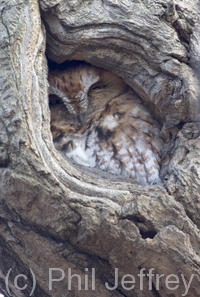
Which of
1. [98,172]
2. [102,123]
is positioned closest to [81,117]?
[102,123]

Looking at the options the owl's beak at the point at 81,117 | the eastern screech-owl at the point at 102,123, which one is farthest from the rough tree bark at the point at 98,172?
the owl's beak at the point at 81,117

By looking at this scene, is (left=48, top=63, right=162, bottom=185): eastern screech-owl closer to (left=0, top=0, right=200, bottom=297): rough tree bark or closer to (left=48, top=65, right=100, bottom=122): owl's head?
(left=48, top=65, right=100, bottom=122): owl's head

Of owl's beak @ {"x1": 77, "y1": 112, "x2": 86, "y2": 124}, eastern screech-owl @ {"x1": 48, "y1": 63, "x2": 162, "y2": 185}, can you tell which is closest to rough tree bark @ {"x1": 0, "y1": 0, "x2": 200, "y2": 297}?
eastern screech-owl @ {"x1": 48, "y1": 63, "x2": 162, "y2": 185}

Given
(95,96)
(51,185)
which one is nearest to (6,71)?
(51,185)

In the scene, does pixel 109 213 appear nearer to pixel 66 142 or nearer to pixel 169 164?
pixel 169 164

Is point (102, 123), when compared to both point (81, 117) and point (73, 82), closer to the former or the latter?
point (81, 117)

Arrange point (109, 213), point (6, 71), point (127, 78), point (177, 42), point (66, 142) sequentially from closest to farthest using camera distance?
1. point (109, 213)
2. point (6, 71)
3. point (177, 42)
4. point (127, 78)
5. point (66, 142)

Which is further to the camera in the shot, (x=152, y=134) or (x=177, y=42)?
(x=152, y=134)

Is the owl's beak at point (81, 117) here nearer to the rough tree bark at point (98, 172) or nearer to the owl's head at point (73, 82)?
the owl's head at point (73, 82)
